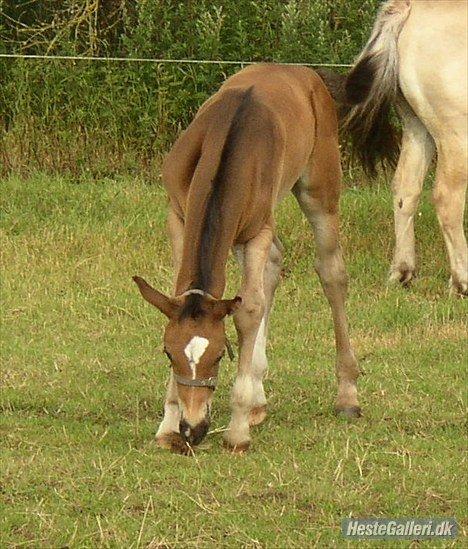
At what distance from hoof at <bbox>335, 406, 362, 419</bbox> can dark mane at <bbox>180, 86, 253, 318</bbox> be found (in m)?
1.25

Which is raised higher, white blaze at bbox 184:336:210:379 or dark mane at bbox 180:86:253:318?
dark mane at bbox 180:86:253:318

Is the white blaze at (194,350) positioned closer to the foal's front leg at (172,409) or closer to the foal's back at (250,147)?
the foal's front leg at (172,409)

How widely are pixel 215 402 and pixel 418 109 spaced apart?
3.30 meters

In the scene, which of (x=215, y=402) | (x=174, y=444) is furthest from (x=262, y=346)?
(x=174, y=444)

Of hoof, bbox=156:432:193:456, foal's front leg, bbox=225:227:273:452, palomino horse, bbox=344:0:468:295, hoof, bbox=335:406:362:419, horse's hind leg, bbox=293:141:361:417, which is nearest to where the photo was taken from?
hoof, bbox=156:432:193:456

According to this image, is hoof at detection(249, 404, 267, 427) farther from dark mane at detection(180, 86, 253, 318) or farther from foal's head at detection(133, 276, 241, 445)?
dark mane at detection(180, 86, 253, 318)

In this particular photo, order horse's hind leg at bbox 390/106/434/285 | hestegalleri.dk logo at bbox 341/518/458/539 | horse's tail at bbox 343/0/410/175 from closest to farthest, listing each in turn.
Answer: hestegalleri.dk logo at bbox 341/518/458/539, horse's tail at bbox 343/0/410/175, horse's hind leg at bbox 390/106/434/285

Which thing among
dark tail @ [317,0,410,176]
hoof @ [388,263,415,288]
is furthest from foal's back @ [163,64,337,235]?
hoof @ [388,263,415,288]

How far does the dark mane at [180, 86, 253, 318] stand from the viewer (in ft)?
18.7

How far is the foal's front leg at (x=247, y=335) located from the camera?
606 centimetres

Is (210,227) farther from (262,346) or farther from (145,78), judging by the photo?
(145,78)

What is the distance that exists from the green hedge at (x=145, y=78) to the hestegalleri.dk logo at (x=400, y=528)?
7313 mm

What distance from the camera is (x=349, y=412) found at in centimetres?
674

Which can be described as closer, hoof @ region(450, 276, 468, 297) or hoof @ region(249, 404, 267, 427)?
hoof @ region(249, 404, 267, 427)
